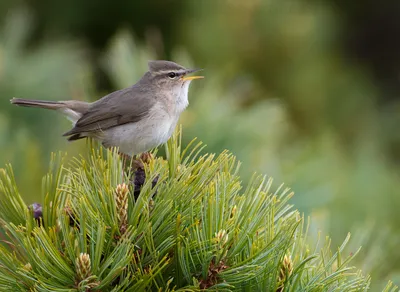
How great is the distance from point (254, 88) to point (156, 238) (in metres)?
4.45

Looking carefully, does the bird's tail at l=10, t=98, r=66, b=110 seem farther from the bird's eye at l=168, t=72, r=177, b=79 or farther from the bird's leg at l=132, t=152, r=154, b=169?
the bird's leg at l=132, t=152, r=154, b=169

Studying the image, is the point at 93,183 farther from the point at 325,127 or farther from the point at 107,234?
the point at 325,127

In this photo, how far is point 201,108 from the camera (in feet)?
15.1

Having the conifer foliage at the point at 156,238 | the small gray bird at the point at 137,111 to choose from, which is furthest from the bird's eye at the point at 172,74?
the conifer foliage at the point at 156,238

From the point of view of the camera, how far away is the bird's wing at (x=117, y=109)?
4.08 m

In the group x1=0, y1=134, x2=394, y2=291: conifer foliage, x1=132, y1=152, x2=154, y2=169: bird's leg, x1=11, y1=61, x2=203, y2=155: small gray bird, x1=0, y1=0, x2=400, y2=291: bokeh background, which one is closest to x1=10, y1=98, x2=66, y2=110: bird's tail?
x1=11, y1=61, x2=203, y2=155: small gray bird

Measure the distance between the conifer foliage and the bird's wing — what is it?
1525 millimetres

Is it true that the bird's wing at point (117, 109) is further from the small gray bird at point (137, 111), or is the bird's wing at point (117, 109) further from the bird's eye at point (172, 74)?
the bird's eye at point (172, 74)

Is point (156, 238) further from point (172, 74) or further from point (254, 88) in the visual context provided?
point (254, 88)

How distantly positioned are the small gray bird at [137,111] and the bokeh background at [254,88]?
0.21 metres

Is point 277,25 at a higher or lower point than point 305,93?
higher

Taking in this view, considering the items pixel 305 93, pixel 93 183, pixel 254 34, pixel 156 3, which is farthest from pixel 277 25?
pixel 93 183

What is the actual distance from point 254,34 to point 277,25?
21 cm

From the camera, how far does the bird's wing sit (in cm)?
408
